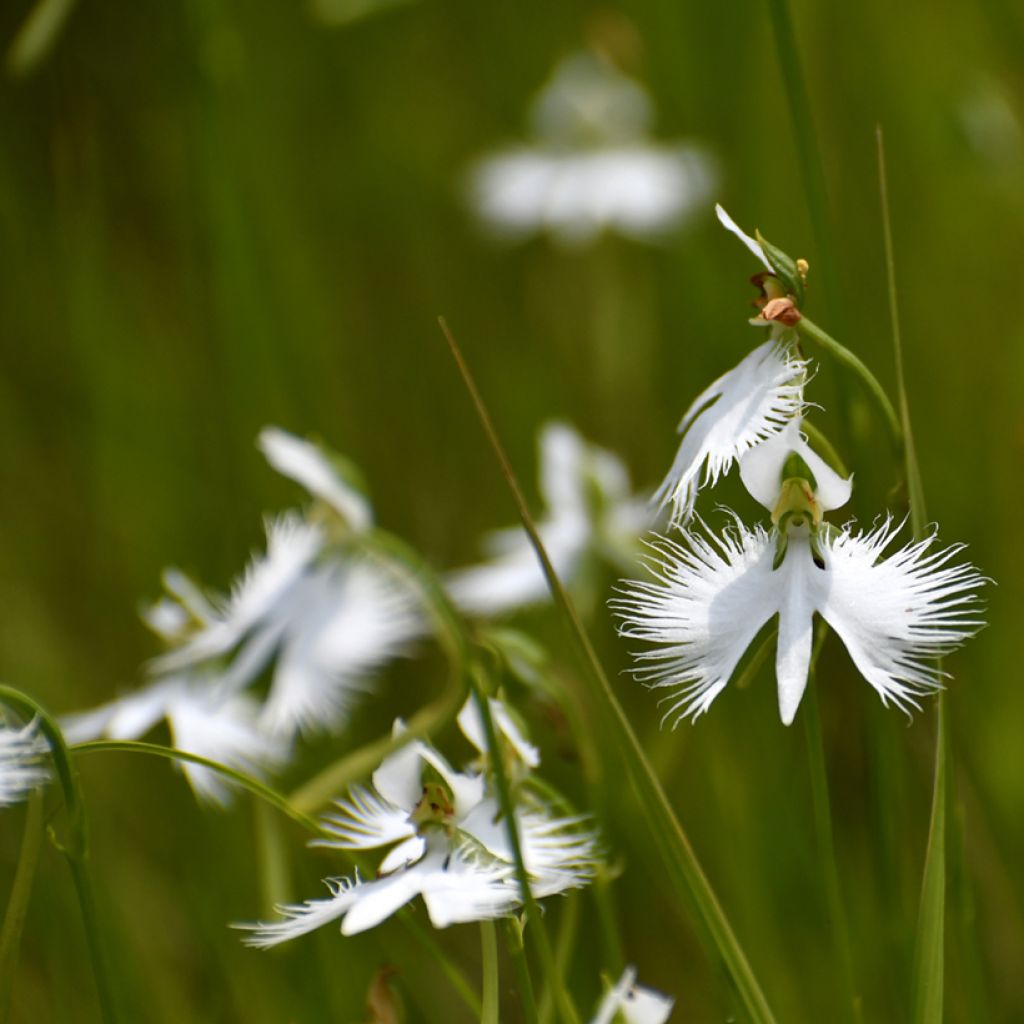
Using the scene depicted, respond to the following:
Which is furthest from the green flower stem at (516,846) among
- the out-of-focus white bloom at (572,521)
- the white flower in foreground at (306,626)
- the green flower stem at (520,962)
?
the out-of-focus white bloom at (572,521)

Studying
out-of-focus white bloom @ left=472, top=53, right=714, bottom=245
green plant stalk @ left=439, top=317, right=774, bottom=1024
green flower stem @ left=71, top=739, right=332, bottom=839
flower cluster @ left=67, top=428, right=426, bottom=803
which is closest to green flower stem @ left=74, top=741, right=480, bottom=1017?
green flower stem @ left=71, top=739, right=332, bottom=839

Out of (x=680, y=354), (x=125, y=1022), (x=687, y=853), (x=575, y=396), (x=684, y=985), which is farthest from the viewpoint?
(x=575, y=396)

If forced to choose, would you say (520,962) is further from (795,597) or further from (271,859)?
(271,859)

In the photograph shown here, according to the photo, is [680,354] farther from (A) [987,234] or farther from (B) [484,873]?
(B) [484,873]

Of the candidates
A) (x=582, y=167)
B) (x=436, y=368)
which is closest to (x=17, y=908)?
(x=436, y=368)

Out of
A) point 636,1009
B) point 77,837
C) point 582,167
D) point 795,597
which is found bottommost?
point 636,1009

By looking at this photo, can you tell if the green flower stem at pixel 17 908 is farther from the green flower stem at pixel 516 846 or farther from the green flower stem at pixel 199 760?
the green flower stem at pixel 516 846

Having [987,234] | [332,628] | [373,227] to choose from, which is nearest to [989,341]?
[987,234]
